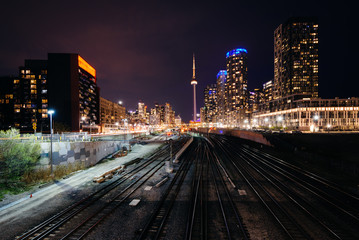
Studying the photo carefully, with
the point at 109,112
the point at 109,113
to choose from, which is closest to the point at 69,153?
the point at 109,113

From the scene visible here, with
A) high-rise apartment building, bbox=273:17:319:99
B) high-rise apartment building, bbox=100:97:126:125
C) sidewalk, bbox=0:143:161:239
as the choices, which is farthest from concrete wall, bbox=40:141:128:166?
high-rise apartment building, bbox=273:17:319:99

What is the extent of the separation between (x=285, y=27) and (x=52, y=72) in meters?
183

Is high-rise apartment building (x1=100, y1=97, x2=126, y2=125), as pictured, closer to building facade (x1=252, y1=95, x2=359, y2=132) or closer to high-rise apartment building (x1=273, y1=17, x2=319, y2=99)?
building facade (x1=252, y1=95, x2=359, y2=132)

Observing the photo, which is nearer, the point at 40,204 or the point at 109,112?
the point at 40,204

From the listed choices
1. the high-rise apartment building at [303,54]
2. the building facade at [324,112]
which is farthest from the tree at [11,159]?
the high-rise apartment building at [303,54]

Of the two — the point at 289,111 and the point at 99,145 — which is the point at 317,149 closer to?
the point at 99,145

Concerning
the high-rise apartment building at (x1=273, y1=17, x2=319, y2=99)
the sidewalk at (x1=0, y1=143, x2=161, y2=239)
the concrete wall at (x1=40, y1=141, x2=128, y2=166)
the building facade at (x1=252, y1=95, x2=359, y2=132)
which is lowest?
the sidewalk at (x1=0, y1=143, x2=161, y2=239)

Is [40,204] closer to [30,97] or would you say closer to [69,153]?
[69,153]

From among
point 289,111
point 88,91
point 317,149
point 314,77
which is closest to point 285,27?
point 314,77

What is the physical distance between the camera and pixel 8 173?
61.2 ft

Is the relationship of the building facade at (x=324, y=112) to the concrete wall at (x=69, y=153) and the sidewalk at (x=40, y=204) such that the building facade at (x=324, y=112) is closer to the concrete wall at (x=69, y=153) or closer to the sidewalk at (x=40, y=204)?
the concrete wall at (x=69, y=153)

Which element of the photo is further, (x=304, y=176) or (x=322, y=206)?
(x=304, y=176)

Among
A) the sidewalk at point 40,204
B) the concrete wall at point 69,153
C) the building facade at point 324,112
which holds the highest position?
the building facade at point 324,112

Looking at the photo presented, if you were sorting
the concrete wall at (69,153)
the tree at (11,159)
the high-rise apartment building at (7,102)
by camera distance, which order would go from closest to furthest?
the tree at (11,159) < the concrete wall at (69,153) < the high-rise apartment building at (7,102)
